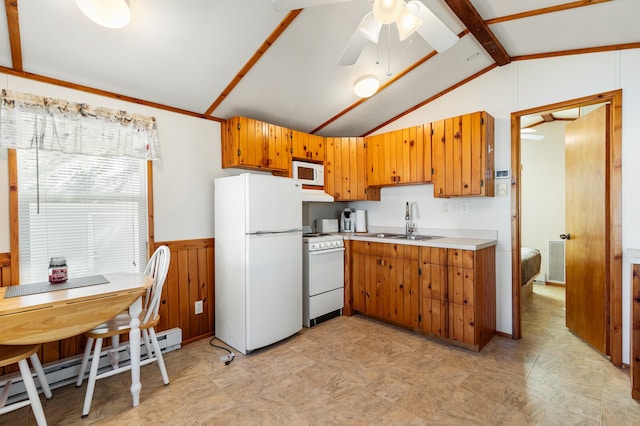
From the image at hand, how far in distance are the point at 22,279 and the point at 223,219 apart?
142 centimetres

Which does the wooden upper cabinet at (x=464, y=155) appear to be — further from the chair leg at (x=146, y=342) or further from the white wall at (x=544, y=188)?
the chair leg at (x=146, y=342)

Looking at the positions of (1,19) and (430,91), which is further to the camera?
(430,91)

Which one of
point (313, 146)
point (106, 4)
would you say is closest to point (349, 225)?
point (313, 146)

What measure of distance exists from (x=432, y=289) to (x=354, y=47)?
7.04 feet

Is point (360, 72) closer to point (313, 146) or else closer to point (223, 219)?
point (313, 146)

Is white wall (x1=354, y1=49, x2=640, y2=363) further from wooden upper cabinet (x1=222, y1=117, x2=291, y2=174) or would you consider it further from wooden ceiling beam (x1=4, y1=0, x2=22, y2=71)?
wooden ceiling beam (x1=4, y1=0, x2=22, y2=71)

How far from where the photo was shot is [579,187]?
9.10ft

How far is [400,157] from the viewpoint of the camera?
331 centimetres

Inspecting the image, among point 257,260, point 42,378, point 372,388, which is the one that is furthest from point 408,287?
point 42,378

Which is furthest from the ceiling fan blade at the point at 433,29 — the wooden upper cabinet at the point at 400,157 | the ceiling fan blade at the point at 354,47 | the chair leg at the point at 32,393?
the chair leg at the point at 32,393

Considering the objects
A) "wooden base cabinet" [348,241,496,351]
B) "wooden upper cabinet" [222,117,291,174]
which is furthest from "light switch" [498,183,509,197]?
"wooden upper cabinet" [222,117,291,174]

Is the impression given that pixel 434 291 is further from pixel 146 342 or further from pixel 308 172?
pixel 146 342

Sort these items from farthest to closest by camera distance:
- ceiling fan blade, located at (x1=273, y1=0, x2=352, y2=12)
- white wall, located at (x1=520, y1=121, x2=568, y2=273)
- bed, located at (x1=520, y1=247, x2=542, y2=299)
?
white wall, located at (x1=520, y1=121, x2=568, y2=273) < bed, located at (x1=520, y1=247, x2=542, y2=299) < ceiling fan blade, located at (x1=273, y1=0, x2=352, y2=12)

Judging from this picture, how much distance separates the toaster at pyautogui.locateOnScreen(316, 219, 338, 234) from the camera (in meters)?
3.82
